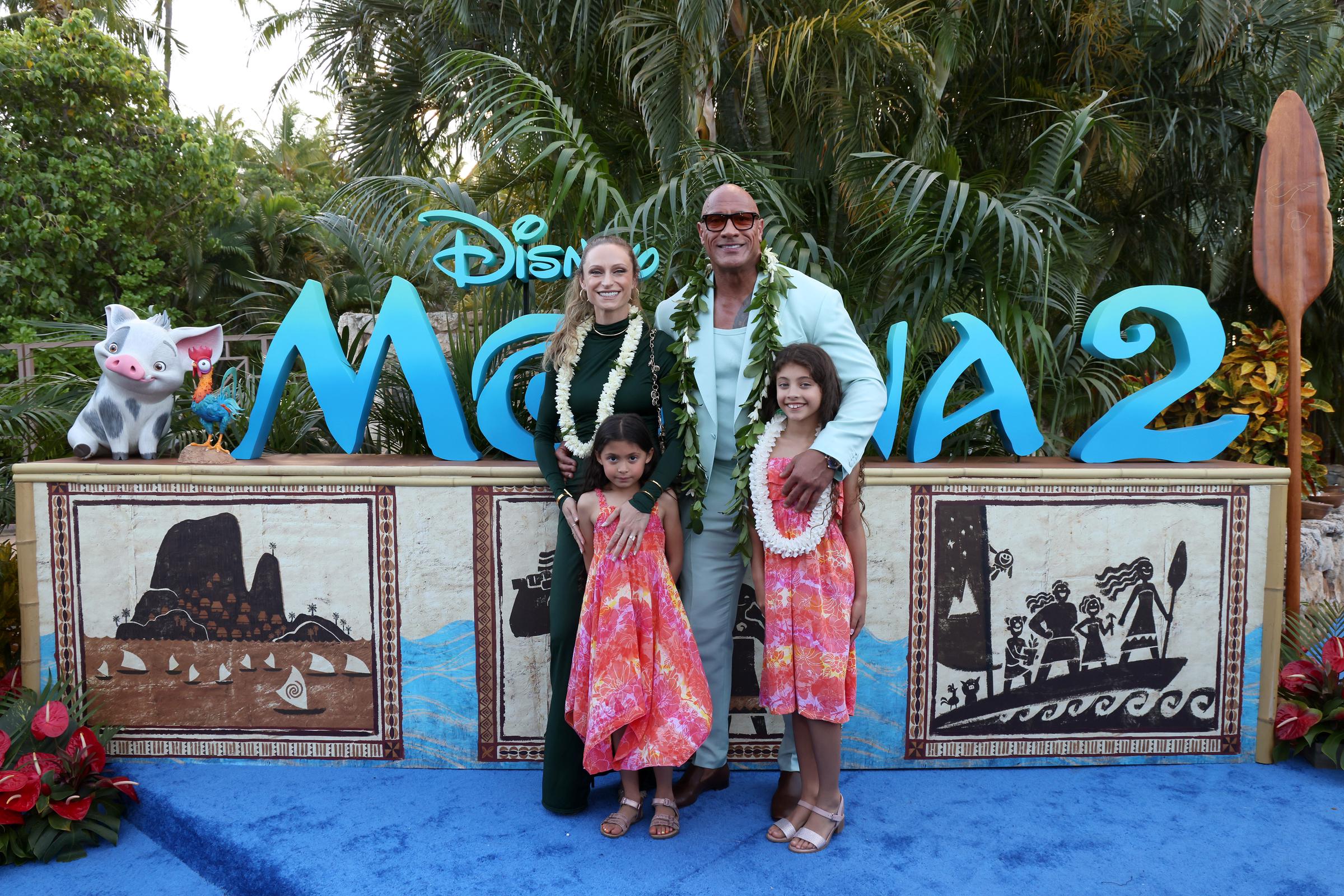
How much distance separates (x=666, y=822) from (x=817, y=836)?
0.49 meters

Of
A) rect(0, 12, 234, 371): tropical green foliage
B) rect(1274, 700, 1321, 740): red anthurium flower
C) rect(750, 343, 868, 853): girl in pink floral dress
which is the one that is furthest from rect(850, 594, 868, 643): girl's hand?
rect(0, 12, 234, 371): tropical green foliage

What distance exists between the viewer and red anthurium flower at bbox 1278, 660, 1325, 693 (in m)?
3.51

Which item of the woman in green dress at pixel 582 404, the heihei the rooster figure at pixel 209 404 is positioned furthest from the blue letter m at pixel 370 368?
the woman in green dress at pixel 582 404

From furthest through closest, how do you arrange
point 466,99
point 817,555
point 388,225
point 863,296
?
point 466,99 < point 863,296 < point 388,225 < point 817,555

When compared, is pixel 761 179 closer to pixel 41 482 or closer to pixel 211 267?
pixel 41 482

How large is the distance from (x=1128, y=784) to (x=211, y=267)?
16911 mm

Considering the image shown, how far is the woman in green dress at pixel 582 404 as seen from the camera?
2.89 m

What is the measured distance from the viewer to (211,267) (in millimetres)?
16062

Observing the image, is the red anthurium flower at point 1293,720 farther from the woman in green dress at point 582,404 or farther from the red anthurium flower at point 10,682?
the red anthurium flower at point 10,682

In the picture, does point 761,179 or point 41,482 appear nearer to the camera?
point 41,482

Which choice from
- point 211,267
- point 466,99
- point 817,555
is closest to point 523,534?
point 817,555

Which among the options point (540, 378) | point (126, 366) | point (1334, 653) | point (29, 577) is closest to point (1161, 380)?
point (1334, 653)

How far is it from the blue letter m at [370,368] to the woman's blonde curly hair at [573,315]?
62 centimetres

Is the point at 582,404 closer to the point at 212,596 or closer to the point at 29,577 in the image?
the point at 212,596
